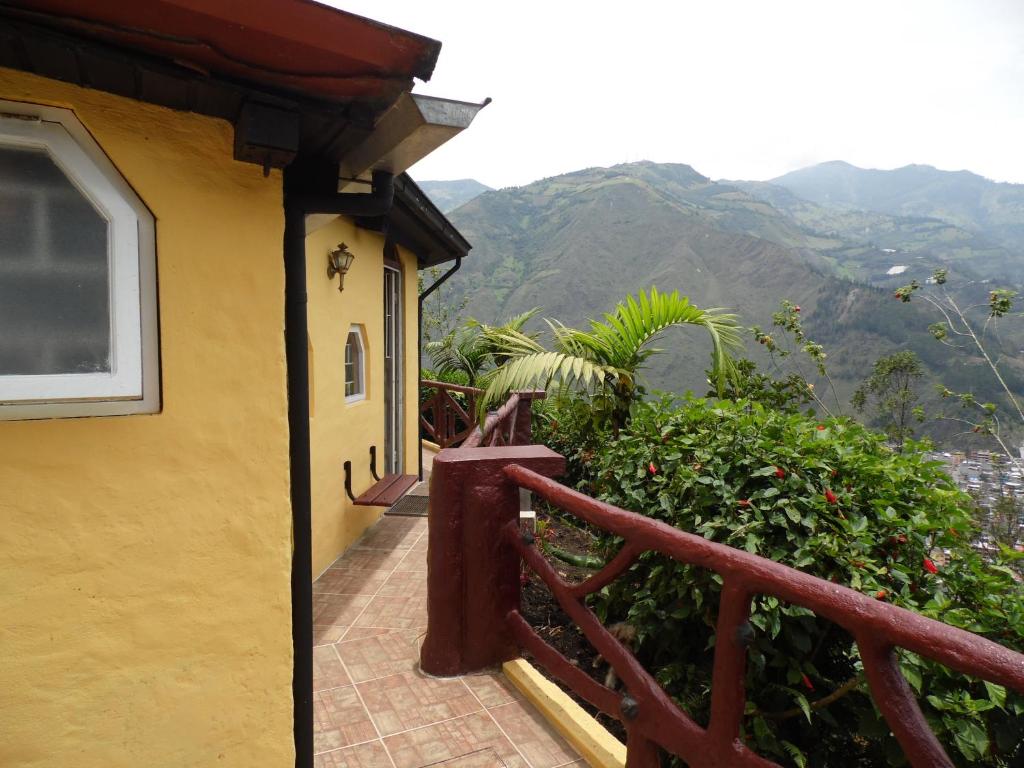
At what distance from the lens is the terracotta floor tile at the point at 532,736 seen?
2.20m

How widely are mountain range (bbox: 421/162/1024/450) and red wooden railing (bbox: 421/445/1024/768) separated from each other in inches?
1977

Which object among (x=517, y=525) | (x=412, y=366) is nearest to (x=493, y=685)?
(x=517, y=525)

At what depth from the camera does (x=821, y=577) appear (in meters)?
2.24

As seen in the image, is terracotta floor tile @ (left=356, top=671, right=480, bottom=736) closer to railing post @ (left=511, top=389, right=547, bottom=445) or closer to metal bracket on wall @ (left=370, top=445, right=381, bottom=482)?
metal bracket on wall @ (left=370, top=445, right=381, bottom=482)

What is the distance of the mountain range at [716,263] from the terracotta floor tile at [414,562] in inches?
1907

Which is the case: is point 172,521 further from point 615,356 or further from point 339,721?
point 615,356

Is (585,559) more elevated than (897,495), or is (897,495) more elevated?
(897,495)

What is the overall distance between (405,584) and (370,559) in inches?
27.5

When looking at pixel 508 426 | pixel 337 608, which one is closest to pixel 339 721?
pixel 337 608

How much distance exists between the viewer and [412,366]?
7.04 metres

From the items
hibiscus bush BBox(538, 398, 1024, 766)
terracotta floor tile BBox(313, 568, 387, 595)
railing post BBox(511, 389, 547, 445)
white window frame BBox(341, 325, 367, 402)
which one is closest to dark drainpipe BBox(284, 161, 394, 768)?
hibiscus bush BBox(538, 398, 1024, 766)

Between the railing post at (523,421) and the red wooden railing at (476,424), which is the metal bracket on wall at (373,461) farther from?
the railing post at (523,421)

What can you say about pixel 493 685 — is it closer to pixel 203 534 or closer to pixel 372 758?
pixel 372 758

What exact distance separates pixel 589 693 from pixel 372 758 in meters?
0.91
